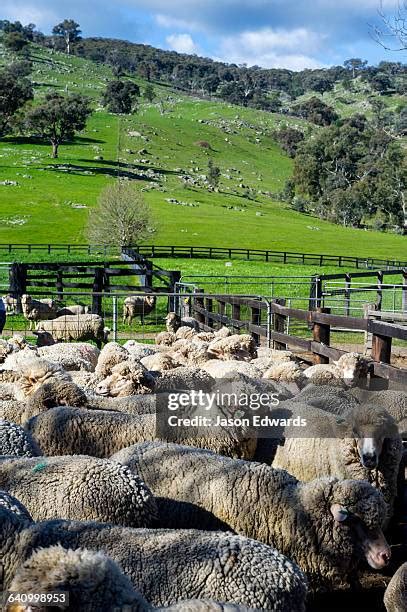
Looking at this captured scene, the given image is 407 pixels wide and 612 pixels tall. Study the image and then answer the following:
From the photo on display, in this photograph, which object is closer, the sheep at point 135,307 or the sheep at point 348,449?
the sheep at point 348,449

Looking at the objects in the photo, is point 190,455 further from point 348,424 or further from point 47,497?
point 348,424

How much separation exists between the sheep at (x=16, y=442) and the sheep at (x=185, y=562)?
1.42 metres

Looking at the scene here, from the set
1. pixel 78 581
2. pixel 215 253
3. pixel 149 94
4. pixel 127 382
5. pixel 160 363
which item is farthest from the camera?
pixel 149 94

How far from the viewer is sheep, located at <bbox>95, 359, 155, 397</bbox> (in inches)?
266

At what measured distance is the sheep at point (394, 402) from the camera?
6.44 meters

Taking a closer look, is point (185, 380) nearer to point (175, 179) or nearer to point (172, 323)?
point (172, 323)

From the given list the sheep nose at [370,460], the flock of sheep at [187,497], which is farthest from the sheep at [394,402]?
the sheep nose at [370,460]

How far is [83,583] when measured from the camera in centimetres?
244

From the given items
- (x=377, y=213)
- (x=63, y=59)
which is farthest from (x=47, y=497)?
(x=63, y=59)

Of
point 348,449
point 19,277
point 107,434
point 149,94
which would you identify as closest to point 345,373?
point 348,449

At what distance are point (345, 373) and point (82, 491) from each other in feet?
14.0

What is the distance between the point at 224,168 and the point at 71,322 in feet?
305

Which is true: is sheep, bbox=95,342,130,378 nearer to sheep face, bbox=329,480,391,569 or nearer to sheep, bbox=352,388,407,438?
sheep, bbox=352,388,407,438

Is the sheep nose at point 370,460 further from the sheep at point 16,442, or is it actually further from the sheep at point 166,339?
the sheep at point 166,339
